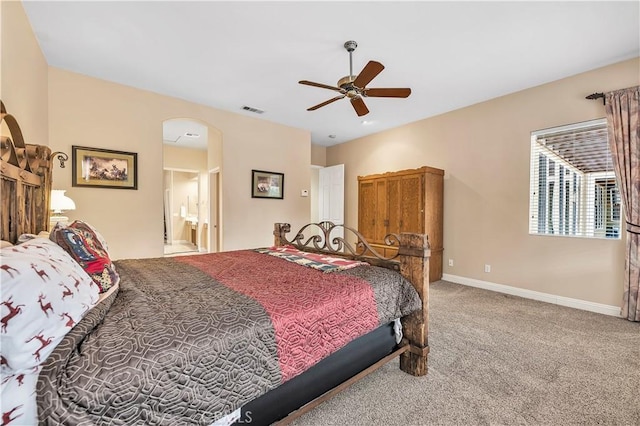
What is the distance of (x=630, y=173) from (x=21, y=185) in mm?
5324

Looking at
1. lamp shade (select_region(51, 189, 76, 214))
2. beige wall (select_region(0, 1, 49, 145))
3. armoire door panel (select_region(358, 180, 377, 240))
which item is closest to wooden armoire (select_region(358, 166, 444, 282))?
armoire door panel (select_region(358, 180, 377, 240))

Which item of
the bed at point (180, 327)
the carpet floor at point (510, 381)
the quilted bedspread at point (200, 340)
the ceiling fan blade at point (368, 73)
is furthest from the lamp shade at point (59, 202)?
the ceiling fan blade at point (368, 73)

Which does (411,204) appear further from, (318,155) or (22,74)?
(22,74)

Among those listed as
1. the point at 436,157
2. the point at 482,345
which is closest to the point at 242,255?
the point at 482,345

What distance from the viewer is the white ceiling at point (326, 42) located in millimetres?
2326

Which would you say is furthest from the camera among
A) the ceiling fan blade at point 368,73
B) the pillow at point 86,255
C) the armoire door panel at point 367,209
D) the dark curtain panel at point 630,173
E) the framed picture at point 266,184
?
the armoire door panel at point 367,209

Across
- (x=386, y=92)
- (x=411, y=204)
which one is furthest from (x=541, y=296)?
(x=386, y=92)

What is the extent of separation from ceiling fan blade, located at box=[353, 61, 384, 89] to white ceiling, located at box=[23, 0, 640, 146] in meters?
0.48

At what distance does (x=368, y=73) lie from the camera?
7.89ft

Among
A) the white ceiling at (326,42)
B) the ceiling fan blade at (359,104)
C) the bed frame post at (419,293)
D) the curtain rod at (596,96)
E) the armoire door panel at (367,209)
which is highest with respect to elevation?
the white ceiling at (326,42)

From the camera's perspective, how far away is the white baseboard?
3138 millimetres

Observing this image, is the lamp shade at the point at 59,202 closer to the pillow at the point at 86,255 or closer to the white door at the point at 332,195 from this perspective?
the pillow at the point at 86,255

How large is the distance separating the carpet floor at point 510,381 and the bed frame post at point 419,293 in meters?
0.12

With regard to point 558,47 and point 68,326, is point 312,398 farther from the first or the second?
point 558,47
